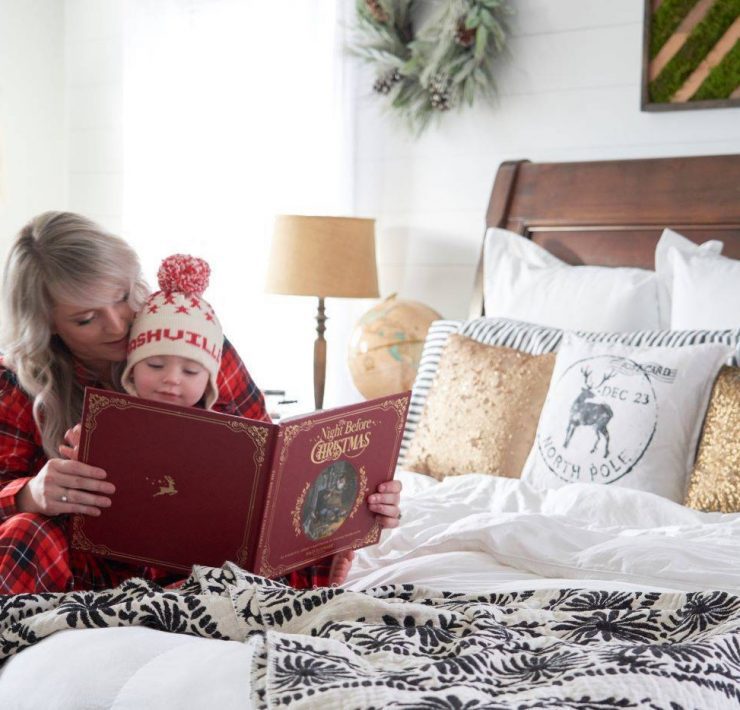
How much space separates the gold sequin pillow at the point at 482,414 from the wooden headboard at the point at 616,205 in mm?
619

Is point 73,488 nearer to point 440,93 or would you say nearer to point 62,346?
point 62,346

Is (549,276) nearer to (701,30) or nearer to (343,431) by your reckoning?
(701,30)

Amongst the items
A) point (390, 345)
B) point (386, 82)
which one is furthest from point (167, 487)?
point (386, 82)

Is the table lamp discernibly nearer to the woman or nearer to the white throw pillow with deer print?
the white throw pillow with deer print

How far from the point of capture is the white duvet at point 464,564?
102 centimetres

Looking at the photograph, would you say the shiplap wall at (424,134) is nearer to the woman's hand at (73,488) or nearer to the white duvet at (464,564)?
the white duvet at (464,564)

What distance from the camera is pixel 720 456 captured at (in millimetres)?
1997

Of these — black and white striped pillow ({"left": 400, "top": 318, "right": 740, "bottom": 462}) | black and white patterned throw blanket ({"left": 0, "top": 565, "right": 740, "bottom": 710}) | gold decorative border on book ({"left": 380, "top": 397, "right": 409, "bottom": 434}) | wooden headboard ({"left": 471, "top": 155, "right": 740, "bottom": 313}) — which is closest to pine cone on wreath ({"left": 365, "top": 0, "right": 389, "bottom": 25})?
wooden headboard ({"left": 471, "top": 155, "right": 740, "bottom": 313})

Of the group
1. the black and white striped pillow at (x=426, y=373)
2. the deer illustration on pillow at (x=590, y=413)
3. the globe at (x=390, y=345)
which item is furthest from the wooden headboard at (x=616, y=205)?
the deer illustration on pillow at (x=590, y=413)

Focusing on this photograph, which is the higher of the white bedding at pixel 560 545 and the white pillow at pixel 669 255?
the white pillow at pixel 669 255

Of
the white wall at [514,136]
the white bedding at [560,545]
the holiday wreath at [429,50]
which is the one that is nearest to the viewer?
the white bedding at [560,545]

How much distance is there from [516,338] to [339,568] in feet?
3.20

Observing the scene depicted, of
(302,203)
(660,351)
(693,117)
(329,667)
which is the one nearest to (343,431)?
(329,667)

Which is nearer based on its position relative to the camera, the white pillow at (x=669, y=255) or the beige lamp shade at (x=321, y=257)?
Result: the white pillow at (x=669, y=255)
